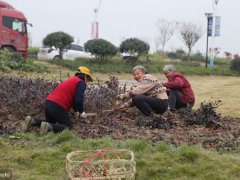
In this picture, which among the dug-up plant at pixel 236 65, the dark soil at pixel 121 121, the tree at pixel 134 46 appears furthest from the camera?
the dug-up plant at pixel 236 65

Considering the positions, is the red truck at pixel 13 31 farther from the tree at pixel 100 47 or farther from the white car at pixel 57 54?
the tree at pixel 100 47

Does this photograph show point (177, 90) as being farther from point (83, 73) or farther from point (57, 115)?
point (57, 115)

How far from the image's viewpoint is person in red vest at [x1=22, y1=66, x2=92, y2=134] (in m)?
6.66

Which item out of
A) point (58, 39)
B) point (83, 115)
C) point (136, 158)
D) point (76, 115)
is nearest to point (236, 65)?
point (58, 39)

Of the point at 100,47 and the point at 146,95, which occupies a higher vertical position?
the point at 100,47

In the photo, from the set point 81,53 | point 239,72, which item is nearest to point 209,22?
point 239,72

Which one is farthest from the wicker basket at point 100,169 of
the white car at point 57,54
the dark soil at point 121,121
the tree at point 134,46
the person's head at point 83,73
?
the white car at point 57,54

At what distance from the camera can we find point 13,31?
23.4 metres

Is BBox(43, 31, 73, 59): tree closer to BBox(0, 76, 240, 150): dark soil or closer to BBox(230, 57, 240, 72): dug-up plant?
BBox(230, 57, 240, 72): dug-up plant

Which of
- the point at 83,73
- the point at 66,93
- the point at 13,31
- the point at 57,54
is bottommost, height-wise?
the point at 66,93

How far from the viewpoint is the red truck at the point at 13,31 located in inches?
909

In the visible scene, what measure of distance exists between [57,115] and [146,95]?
1892 millimetres

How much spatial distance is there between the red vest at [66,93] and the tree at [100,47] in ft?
53.8

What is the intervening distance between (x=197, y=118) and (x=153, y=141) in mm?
1643
